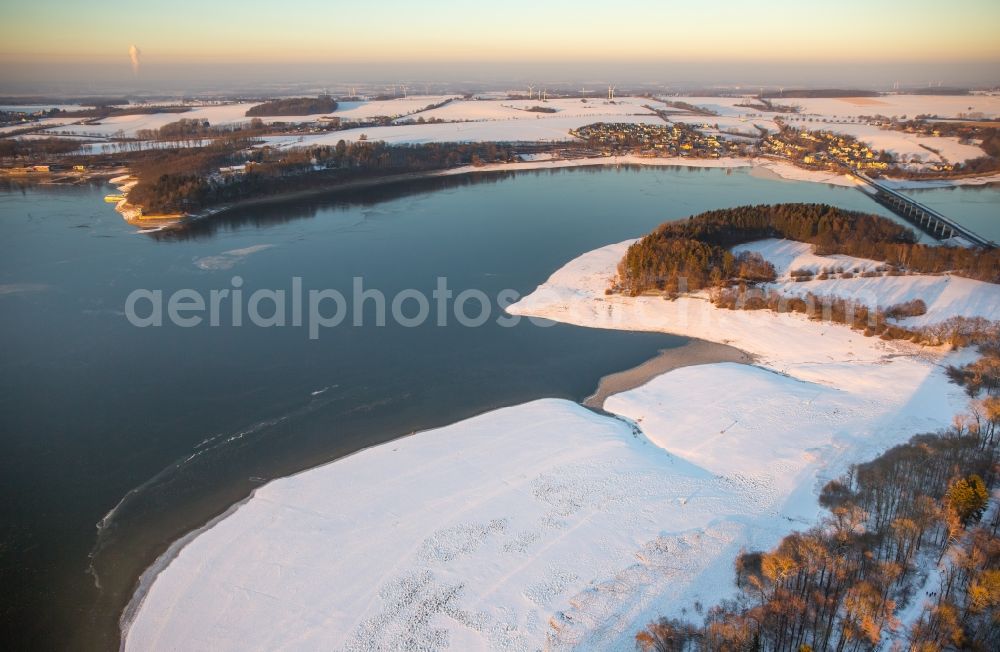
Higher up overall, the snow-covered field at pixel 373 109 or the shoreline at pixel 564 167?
the snow-covered field at pixel 373 109

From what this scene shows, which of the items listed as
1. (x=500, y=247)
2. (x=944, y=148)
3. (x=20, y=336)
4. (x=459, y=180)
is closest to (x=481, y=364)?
(x=500, y=247)

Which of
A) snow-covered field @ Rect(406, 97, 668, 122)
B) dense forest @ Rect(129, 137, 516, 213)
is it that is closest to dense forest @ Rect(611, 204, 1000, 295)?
dense forest @ Rect(129, 137, 516, 213)

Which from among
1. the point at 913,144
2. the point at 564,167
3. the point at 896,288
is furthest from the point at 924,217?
the point at 913,144

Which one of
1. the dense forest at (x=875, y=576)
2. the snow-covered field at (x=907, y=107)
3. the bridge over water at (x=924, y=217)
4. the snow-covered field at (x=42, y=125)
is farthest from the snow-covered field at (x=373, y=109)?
the dense forest at (x=875, y=576)

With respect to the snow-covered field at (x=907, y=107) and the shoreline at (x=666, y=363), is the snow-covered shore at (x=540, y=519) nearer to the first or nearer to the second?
the shoreline at (x=666, y=363)

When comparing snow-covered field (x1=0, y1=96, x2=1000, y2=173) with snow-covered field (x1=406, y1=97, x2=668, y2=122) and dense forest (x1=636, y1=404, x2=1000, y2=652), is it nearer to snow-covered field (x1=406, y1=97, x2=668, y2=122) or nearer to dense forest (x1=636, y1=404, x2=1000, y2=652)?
snow-covered field (x1=406, y1=97, x2=668, y2=122)

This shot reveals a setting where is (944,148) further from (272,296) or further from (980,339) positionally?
(272,296)
